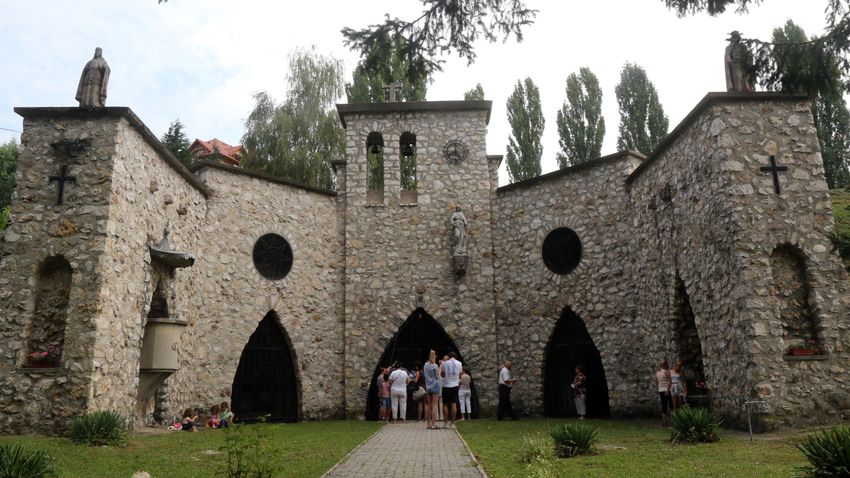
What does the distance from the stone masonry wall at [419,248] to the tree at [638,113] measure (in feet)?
41.2

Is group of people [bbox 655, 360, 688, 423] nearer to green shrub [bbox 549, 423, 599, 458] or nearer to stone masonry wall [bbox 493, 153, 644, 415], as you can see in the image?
stone masonry wall [bbox 493, 153, 644, 415]

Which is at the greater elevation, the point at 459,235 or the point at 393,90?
the point at 393,90

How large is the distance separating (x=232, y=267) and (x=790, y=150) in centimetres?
1222

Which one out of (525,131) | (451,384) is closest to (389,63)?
(451,384)

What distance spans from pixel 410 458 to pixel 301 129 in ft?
59.2

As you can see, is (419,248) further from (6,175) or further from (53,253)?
(6,175)

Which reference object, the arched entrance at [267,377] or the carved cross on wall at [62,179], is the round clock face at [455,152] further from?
the carved cross on wall at [62,179]

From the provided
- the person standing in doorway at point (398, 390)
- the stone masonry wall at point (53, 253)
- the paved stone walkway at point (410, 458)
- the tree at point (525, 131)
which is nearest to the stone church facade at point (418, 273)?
the stone masonry wall at point (53, 253)

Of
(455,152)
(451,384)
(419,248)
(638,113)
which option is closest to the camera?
(451,384)

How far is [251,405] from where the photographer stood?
49.5 feet

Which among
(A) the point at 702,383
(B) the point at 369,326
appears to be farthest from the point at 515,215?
(A) the point at 702,383

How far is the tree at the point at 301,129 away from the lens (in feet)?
76.8

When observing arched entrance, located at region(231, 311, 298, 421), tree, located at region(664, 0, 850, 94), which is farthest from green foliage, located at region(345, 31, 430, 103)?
arched entrance, located at region(231, 311, 298, 421)

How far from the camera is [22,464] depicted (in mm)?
5332
